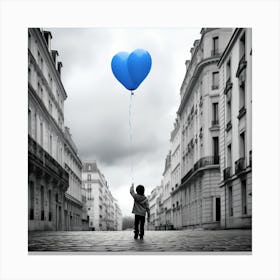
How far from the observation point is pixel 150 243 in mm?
10945

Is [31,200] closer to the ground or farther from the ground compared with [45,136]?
closer to the ground

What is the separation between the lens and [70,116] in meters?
11.4

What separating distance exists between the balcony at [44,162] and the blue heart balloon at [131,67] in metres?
2.03

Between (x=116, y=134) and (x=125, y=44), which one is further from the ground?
(x=125, y=44)

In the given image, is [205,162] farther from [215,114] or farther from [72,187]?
[72,187]

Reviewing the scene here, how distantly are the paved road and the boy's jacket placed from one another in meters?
0.59

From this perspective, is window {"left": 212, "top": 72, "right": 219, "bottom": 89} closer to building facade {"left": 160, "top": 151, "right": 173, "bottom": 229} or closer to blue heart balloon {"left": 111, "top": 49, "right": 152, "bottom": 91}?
blue heart balloon {"left": 111, "top": 49, "right": 152, "bottom": 91}

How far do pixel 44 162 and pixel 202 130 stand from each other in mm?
3232

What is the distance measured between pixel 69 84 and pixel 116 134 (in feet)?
4.48

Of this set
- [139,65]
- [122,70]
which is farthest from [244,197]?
[122,70]

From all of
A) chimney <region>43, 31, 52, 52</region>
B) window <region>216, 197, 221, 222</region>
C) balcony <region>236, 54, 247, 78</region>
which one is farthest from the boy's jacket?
chimney <region>43, 31, 52, 52</region>
